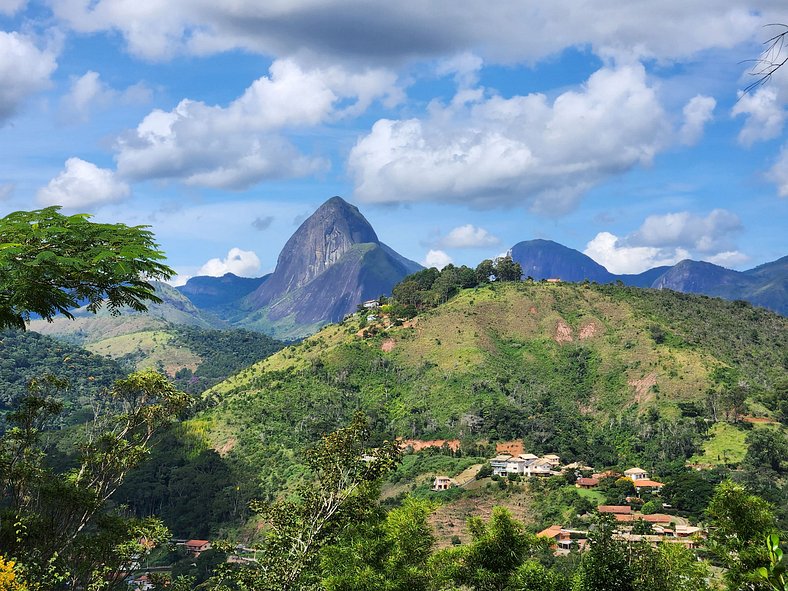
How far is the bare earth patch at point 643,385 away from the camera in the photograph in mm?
86831

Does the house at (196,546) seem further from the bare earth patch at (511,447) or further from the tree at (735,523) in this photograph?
the tree at (735,523)

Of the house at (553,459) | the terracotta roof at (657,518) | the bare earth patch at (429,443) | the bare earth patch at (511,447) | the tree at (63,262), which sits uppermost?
the tree at (63,262)

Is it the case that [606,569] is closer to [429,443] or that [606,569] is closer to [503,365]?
[429,443]

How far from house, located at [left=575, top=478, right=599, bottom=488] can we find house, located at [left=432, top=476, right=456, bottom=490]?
42.5 feet

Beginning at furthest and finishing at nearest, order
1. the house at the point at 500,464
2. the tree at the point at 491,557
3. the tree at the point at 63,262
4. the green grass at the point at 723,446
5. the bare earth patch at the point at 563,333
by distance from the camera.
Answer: the bare earth patch at the point at 563,333
the house at the point at 500,464
the green grass at the point at 723,446
the tree at the point at 491,557
the tree at the point at 63,262

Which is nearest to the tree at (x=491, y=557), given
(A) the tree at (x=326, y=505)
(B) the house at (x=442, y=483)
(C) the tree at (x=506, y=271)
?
(A) the tree at (x=326, y=505)

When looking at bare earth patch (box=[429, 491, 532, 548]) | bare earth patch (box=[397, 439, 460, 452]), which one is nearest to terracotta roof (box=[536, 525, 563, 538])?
bare earth patch (box=[429, 491, 532, 548])

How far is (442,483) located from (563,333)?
4640 cm

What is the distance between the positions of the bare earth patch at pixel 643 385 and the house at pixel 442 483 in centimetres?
3274

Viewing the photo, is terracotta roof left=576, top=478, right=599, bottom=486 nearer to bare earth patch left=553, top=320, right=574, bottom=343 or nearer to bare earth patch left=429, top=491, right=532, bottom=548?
bare earth patch left=429, top=491, right=532, bottom=548

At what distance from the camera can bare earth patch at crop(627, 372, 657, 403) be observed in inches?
3419

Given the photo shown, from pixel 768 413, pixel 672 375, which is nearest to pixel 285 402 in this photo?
pixel 672 375

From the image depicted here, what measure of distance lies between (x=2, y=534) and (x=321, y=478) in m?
7.41

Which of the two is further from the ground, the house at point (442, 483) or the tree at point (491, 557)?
the tree at point (491, 557)
